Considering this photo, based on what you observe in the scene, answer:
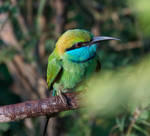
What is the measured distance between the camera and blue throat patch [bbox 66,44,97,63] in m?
2.02

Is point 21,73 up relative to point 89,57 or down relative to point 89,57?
Answer: down

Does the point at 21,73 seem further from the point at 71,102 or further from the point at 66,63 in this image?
the point at 71,102

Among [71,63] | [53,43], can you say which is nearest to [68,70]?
[71,63]

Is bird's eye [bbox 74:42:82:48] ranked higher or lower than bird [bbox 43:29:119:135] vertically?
higher

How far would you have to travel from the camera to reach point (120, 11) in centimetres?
312

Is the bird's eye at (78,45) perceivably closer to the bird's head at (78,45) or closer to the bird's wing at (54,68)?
the bird's head at (78,45)

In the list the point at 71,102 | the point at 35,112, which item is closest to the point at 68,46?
the point at 71,102

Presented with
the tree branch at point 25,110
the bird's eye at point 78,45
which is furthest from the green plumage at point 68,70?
the tree branch at point 25,110

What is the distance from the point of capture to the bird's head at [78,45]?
1922mm

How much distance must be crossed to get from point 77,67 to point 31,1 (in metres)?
1.38

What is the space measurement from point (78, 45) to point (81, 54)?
89 mm

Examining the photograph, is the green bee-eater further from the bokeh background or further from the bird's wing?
the bokeh background

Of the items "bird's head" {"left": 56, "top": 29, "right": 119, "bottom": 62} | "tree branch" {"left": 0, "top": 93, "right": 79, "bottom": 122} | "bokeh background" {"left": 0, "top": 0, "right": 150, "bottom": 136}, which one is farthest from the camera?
"bokeh background" {"left": 0, "top": 0, "right": 150, "bottom": 136}

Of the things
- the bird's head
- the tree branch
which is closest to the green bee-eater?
the bird's head
